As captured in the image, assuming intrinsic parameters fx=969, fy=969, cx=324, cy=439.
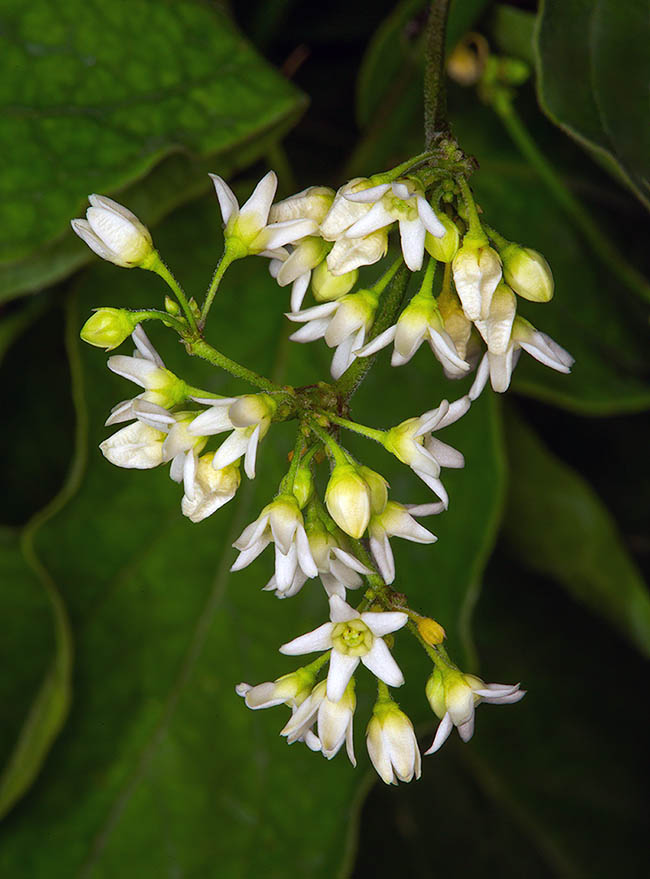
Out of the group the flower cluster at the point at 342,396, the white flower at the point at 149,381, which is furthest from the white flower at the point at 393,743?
the white flower at the point at 149,381

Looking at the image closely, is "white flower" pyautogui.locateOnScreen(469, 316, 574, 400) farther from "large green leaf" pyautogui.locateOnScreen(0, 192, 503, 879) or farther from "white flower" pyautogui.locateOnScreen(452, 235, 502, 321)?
"large green leaf" pyautogui.locateOnScreen(0, 192, 503, 879)

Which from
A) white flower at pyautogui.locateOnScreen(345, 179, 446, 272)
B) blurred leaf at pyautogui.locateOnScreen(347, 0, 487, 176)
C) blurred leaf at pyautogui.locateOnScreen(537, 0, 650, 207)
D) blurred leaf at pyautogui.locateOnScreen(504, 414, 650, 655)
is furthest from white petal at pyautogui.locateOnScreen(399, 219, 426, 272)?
blurred leaf at pyautogui.locateOnScreen(504, 414, 650, 655)

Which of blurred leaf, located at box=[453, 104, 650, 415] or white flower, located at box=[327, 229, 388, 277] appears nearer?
white flower, located at box=[327, 229, 388, 277]

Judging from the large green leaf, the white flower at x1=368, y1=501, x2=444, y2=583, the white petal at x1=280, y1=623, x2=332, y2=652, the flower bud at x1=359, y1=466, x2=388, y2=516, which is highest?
the flower bud at x1=359, y1=466, x2=388, y2=516

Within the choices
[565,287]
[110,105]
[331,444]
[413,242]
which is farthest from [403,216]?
[565,287]

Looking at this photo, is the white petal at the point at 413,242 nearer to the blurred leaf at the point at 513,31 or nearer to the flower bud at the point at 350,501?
the flower bud at the point at 350,501

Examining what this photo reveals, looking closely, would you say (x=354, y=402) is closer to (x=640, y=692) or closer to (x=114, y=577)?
(x=114, y=577)
